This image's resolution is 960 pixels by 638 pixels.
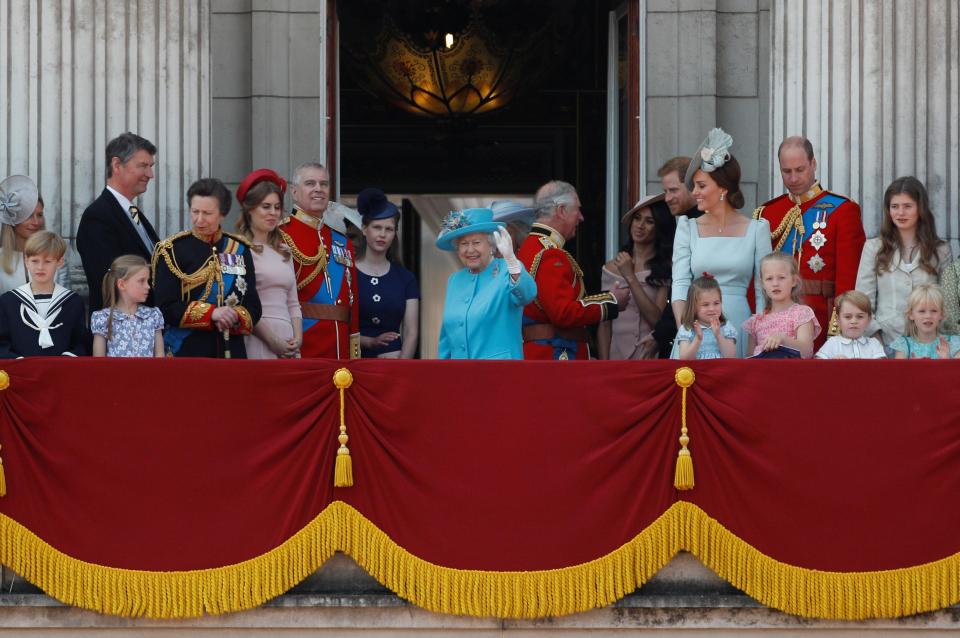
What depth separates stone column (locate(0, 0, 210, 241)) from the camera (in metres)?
10.9

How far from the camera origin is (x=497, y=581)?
8.27 metres

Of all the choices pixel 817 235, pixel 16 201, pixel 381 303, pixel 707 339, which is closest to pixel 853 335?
pixel 707 339

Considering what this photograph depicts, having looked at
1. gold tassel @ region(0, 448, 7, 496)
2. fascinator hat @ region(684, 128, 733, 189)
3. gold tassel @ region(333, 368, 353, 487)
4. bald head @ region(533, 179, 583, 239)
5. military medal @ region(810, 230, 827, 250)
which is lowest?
gold tassel @ region(0, 448, 7, 496)

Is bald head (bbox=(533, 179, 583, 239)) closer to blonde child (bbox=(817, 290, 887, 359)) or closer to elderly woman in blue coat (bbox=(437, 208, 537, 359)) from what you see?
elderly woman in blue coat (bbox=(437, 208, 537, 359))

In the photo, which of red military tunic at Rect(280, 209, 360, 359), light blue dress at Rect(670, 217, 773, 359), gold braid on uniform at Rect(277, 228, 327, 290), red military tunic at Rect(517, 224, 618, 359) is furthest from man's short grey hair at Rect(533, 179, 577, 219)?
gold braid on uniform at Rect(277, 228, 327, 290)

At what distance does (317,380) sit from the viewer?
838cm

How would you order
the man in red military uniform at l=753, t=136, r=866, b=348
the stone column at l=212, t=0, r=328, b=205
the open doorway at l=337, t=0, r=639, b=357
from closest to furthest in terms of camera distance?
1. the man in red military uniform at l=753, t=136, r=866, b=348
2. the stone column at l=212, t=0, r=328, b=205
3. the open doorway at l=337, t=0, r=639, b=357

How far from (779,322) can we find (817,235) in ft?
3.36

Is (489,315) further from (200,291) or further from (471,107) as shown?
(471,107)

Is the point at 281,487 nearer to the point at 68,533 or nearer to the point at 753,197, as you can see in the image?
the point at 68,533

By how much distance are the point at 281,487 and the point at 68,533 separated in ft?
3.41

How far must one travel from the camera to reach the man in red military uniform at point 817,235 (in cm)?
977

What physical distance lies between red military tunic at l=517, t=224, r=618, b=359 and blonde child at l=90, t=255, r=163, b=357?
2108mm

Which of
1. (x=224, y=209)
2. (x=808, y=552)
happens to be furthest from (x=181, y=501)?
(x=808, y=552)
